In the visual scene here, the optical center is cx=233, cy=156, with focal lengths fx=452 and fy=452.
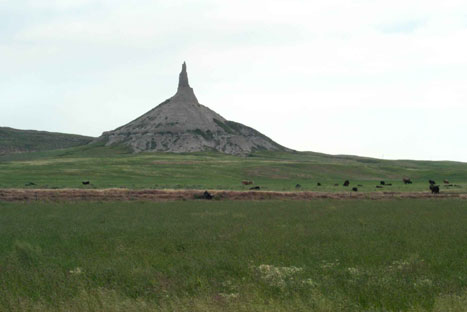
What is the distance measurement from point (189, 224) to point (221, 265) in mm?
12192

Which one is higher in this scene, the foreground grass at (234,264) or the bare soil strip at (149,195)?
the foreground grass at (234,264)

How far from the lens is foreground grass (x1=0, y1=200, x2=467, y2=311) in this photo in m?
12.9

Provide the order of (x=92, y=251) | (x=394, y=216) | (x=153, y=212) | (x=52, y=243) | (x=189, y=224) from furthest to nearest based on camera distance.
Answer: (x=153, y=212) < (x=394, y=216) < (x=189, y=224) < (x=52, y=243) < (x=92, y=251)

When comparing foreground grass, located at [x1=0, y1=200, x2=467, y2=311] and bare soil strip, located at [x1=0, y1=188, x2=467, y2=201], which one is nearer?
foreground grass, located at [x1=0, y1=200, x2=467, y2=311]

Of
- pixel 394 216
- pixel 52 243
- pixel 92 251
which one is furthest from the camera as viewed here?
pixel 394 216

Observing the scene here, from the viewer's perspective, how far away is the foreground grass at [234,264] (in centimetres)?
1288

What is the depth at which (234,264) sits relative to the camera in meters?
17.3

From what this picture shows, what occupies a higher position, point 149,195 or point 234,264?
point 234,264

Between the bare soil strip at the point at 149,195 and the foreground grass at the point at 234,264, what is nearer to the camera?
the foreground grass at the point at 234,264

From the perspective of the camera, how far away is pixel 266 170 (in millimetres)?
124188

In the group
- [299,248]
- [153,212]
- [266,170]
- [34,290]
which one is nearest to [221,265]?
[299,248]

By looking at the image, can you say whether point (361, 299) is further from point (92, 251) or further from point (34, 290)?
point (92, 251)

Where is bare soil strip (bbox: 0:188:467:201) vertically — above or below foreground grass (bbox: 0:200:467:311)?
below

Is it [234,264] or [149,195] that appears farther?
[149,195]
